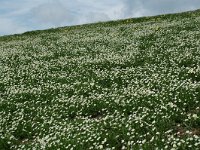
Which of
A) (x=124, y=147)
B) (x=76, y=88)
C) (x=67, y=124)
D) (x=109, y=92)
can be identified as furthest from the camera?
(x=76, y=88)

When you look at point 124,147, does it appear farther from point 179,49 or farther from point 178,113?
point 179,49

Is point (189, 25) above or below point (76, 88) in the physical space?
above

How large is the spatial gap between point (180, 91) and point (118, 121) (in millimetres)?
2935

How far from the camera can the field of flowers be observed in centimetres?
1230

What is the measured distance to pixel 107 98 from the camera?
16391 mm

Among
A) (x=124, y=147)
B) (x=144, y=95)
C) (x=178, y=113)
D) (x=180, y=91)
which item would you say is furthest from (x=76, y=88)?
(x=124, y=147)

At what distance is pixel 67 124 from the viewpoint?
14.4 metres

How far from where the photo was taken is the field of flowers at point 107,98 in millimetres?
12297

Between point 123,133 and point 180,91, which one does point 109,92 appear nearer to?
point 180,91

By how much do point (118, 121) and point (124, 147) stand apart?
241 cm

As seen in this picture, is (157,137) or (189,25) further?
(189,25)

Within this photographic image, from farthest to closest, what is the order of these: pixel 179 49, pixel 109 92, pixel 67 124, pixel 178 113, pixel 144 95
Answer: pixel 179 49 → pixel 109 92 → pixel 144 95 → pixel 67 124 → pixel 178 113

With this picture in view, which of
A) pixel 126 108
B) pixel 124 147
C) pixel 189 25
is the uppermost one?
pixel 189 25

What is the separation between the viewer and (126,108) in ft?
49.0
